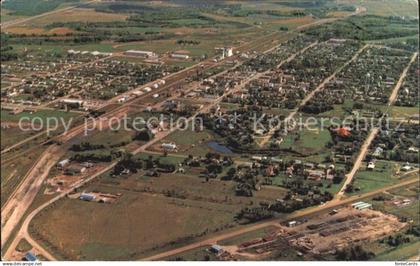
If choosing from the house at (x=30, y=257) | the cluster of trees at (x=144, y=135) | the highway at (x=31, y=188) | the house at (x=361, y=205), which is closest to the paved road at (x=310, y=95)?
the highway at (x=31, y=188)

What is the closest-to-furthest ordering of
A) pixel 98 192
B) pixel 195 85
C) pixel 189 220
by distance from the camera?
pixel 189 220 < pixel 98 192 < pixel 195 85

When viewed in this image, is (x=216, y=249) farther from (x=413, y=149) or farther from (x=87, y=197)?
(x=413, y=149)

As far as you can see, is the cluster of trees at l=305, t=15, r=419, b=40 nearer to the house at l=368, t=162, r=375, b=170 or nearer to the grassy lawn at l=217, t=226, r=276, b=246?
the house at l=368, t=162, r=375, b=170

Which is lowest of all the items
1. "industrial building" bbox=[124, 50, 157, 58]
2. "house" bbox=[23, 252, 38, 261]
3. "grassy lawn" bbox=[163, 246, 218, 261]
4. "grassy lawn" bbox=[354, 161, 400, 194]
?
"grassy lawn" bbox=[163, 246, 218, 261]

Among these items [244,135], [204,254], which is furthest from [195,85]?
[204,254]

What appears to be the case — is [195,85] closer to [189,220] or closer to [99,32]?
[99,32]

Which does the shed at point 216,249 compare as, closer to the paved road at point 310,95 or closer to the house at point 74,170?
the house at point 74,170

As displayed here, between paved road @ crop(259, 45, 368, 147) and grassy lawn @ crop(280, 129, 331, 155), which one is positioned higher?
paved road @ crop(259, 45, 368, 147)

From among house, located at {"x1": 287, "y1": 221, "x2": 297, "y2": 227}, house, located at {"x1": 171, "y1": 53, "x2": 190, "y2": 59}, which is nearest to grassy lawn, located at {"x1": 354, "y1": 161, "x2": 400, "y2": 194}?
house, located at {"x1": 287, "y1": 221, "x2": 297, "y2": 227}
